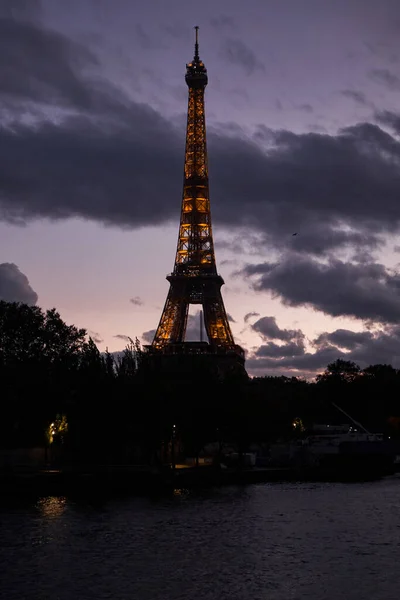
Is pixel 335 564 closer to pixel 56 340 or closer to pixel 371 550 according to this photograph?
pixel 371 550

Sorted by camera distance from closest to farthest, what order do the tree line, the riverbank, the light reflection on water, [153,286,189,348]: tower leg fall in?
the light reflection on water < the riverbank < the tree line < [153,286,189,348]: tower leg

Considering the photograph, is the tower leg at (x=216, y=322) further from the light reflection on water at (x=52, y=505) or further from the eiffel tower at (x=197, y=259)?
the light reflection on water at (x=52, y=505)

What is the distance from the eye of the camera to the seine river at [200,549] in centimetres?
4394

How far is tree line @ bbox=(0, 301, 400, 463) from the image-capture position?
9800cm

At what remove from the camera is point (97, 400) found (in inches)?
3915

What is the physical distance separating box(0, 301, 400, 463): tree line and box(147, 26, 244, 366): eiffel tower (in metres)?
49.4

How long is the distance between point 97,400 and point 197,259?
8084 cm

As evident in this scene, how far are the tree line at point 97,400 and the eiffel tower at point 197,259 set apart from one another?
49.4 meters

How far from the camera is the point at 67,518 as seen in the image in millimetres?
66062

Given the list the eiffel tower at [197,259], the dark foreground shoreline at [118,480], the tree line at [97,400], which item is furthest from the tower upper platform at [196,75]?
the dark foreground shoreline at [118,480]

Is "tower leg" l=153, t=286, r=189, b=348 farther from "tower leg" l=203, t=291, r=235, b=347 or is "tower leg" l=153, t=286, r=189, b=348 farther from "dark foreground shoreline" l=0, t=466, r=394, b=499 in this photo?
"dark foreground shoreline" l=0, t=466, r=394, b=499

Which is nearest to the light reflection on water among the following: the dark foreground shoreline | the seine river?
the seine river

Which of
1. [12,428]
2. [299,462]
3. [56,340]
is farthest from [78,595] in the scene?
[299,462]

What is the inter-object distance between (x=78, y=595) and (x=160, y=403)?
59.5m
